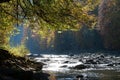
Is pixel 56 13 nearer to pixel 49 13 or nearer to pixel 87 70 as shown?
pixel 49 13

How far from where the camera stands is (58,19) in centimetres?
1916

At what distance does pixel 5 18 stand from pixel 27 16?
66.6 inches

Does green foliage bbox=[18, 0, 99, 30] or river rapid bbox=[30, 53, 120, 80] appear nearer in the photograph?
green foliage bbox=[18, 0, 99, 30]

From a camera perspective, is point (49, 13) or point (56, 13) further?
point (56, 13)

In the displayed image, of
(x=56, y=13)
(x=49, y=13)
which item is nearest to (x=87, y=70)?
(x=56, y=13)

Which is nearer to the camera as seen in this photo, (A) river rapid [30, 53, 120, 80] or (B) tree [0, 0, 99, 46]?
(B) tree [0, 0, 99, 46]

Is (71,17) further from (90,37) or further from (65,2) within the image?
(90,37)

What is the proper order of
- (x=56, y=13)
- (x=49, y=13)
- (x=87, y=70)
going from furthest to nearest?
(x=87, y=70) → (x=56, y=13) → (x=49, y=13)

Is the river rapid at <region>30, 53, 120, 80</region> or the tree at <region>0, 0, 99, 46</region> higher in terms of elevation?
the tree at <region>0, 0, 99, 46</region>

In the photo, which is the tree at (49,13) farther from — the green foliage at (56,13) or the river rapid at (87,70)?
the river rapid at (87,70)

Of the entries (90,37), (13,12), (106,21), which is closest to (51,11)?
(13,12)

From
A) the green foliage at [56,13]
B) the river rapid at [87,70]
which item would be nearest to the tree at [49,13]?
the green foliage at [56,13]

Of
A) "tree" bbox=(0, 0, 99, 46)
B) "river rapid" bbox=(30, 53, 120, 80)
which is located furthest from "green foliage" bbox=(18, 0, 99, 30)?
"river rapid" bbox=(30, 53, 120, 80)

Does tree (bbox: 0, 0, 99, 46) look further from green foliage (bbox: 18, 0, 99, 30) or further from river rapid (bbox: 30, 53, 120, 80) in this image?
river rapid (bbox: 30, 53, 120, 80)
